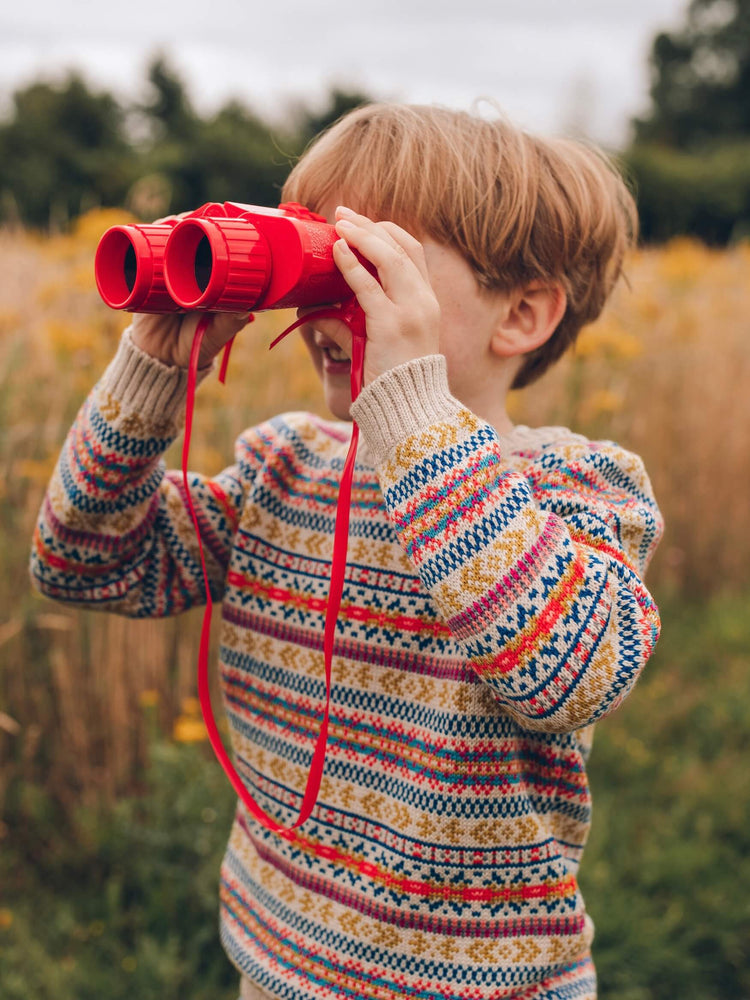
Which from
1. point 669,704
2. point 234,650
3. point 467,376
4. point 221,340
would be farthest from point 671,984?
point 221,340

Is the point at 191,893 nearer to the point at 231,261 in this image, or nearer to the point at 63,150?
the point at 231,261

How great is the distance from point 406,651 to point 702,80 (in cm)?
2941

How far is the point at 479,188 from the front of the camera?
1.07 metres

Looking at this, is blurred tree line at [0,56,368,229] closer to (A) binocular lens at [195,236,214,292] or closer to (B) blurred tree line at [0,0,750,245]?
(B) blurred tree line at [0,0,750,245]

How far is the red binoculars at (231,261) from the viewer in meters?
0.83

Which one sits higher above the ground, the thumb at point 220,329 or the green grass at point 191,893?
the thumb at point 220,329

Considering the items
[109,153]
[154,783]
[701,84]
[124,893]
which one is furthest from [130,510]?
[701,84]

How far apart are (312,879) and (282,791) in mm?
108

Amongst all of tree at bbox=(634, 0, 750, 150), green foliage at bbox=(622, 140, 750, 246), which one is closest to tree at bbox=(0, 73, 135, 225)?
green foliage at bbox=(622, 140, 750, 246)

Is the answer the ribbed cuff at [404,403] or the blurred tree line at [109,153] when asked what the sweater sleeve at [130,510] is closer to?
the ribbed cuff at [404,403]

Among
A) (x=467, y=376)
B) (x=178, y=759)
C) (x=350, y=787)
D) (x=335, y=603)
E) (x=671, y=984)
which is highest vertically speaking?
(x=467, y=376)

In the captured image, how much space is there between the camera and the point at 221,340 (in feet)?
3.53

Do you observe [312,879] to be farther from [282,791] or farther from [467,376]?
[467,376]

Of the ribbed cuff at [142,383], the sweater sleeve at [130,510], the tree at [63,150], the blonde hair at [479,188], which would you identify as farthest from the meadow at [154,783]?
the tree at [63,150]
